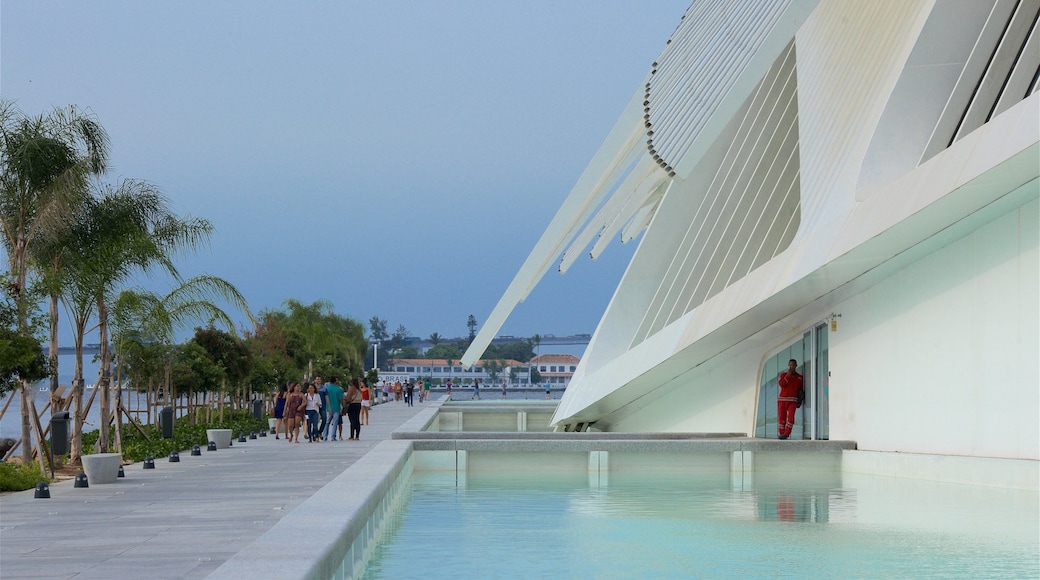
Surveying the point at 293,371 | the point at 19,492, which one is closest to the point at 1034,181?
the point at 19,492

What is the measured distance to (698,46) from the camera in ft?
64.4

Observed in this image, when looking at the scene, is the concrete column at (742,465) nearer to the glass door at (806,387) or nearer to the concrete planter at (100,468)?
the glass door at (806,387)

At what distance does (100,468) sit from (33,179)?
16.2ft

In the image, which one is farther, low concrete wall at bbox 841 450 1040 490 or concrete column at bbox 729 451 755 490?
concrete column at bbox 729 451 755 490

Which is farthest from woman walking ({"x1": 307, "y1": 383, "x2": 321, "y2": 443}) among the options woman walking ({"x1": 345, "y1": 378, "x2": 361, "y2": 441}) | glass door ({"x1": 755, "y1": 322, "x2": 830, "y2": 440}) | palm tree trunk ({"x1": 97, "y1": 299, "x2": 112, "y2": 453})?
glass door ({"x1": 755, "y1": 322, "x2": 830, "y2": 440})

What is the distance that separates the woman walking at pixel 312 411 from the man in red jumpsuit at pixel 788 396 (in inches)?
352

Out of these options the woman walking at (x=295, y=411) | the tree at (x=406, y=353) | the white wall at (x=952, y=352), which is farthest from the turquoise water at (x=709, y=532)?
the tree at (x=406, y=353)

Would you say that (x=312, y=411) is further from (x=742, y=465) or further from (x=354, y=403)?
(x=742, y=465)

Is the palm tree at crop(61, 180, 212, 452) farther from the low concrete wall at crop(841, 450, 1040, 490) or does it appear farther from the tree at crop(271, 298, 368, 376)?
the tree at crop(271, 298, 368, 376)

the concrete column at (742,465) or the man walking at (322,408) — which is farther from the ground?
the man walking at (322,408)

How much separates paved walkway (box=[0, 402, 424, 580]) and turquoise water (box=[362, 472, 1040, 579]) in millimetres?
1083

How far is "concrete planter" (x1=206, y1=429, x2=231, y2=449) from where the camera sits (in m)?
19.5

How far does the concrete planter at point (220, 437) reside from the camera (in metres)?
19.5

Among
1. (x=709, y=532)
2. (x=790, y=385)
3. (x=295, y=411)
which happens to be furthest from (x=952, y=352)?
(x=295, y=411)
